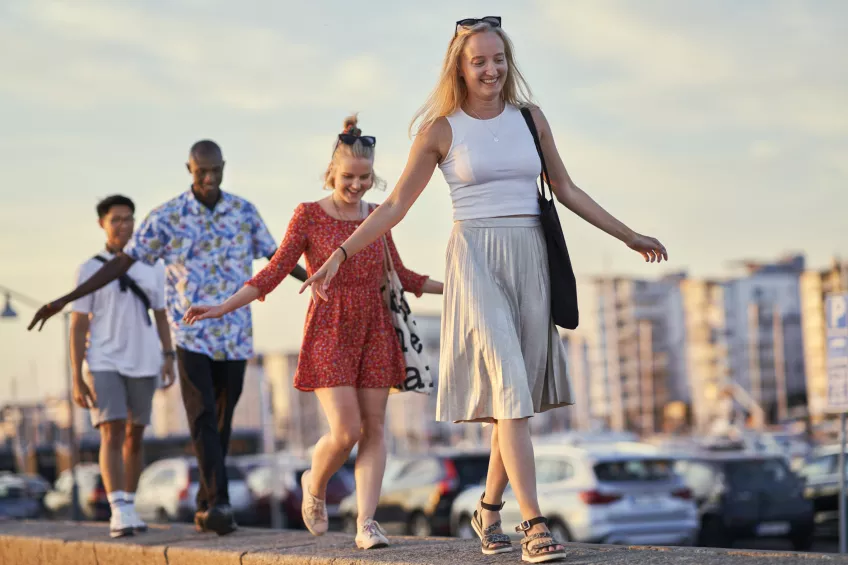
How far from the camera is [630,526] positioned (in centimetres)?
1800

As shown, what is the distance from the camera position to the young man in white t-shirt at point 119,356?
8.89 meters

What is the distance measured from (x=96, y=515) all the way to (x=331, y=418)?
30834mm

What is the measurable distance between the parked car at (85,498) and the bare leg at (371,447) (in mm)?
21684

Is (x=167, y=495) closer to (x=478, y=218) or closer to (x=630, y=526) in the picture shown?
(x=630, y=526)

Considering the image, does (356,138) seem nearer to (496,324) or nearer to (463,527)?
(496,324)

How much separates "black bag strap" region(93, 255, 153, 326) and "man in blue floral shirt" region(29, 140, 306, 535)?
2.16ft

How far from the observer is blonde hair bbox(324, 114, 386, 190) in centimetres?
698

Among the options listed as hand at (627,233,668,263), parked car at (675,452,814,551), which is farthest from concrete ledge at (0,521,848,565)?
parked car at (675,452,814,551)

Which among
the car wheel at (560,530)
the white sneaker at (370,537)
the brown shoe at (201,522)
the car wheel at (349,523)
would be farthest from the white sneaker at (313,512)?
the car wheel at (349,523)

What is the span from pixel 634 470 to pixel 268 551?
12418 mm

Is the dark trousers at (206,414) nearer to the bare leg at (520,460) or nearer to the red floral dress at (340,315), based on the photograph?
the red floral dress at (340,315)

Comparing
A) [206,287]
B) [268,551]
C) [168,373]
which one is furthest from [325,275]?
[168,373]

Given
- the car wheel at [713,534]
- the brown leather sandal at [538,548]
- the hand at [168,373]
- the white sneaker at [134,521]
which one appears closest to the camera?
the brown leather sandal at [538,548]

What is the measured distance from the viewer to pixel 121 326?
9008mm
